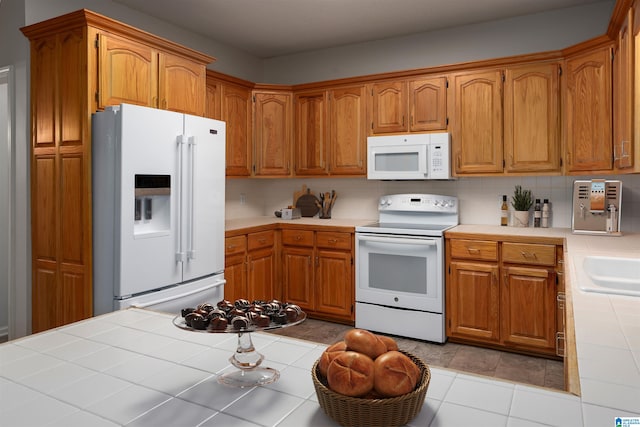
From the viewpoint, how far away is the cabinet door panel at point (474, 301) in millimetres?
3369

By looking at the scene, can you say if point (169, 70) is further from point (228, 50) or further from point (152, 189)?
point (228, 50)

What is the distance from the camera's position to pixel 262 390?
37.7 inches

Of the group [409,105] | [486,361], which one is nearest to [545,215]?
[486,361]

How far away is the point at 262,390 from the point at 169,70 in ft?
8.86

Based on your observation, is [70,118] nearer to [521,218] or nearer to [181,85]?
[181,85]

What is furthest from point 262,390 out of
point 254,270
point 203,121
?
point 254,270

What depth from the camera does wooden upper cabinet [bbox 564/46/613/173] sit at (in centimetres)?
297

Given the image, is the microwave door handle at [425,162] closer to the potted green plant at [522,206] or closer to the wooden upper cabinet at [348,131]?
the wooden upper cabinet at [348,131]

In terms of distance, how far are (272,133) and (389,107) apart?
1226mm

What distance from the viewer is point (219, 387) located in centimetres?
97

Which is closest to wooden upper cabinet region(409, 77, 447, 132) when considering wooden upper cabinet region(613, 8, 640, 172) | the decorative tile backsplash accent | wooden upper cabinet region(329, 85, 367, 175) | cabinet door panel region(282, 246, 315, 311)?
wooden upper cabinet region(329, 85, 367, 175)

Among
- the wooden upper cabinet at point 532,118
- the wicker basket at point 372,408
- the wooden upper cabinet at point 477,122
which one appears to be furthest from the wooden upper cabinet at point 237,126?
the wicker basket at point 372,408

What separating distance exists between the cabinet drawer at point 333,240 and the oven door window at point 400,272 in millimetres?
143

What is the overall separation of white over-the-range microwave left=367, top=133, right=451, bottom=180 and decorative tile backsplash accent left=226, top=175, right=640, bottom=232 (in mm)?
373
